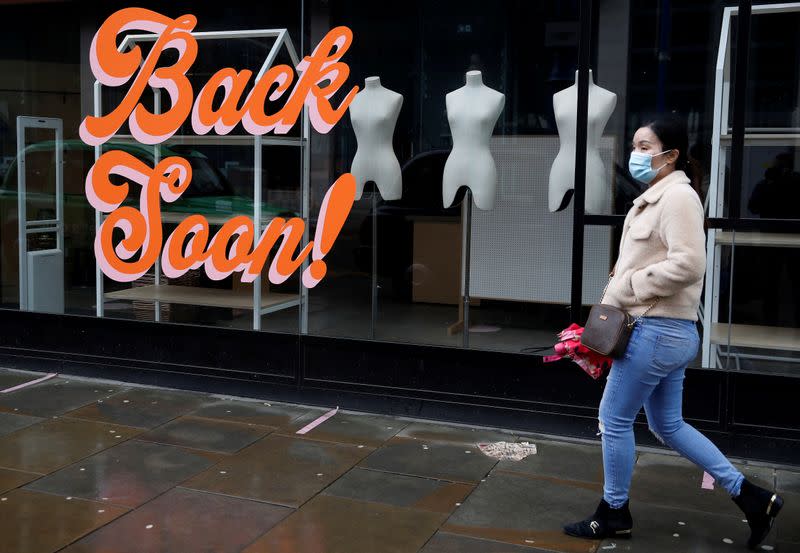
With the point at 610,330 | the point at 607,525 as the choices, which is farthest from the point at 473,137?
the point at 607,525

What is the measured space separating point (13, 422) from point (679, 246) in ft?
14.6

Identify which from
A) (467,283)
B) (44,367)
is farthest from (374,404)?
(44,367)

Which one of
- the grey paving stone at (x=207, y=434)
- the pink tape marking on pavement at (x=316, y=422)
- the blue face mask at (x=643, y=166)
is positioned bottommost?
the grey paving stone at (x=207, y=434)

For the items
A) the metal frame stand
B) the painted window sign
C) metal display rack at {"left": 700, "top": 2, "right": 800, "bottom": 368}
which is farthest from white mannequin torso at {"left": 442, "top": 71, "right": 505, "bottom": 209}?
the metal frame stand

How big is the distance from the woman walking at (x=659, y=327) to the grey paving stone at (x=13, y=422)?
369cm

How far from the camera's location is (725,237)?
5793mm

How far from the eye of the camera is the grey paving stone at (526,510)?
4.36 meters

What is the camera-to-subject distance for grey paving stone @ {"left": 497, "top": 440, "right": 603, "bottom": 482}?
206 inches

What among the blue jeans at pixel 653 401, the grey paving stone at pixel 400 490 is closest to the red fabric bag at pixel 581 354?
the blue jeans at pixel 653 401

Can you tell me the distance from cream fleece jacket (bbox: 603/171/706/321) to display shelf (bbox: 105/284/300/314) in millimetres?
3149

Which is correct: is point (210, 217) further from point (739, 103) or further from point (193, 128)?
point (739, 103)

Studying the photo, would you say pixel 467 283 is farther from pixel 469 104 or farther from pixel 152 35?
pixel 152 35

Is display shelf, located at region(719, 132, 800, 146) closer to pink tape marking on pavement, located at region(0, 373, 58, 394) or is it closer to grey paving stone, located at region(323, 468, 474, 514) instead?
grey paving stone, located at region(323, 468, 474, 514)

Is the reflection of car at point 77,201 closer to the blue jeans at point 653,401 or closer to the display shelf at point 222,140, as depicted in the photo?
the display shelf at point 222,140
